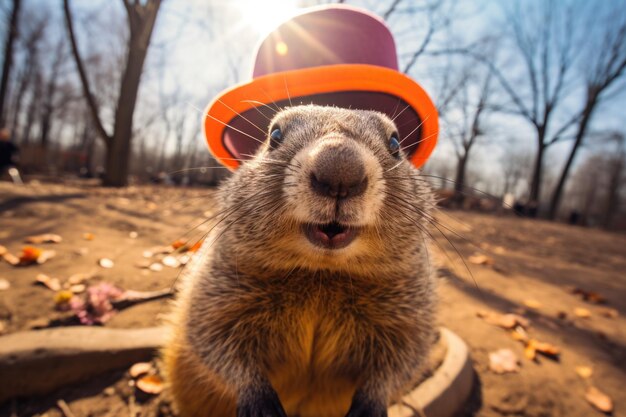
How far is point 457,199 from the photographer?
27.0 meters

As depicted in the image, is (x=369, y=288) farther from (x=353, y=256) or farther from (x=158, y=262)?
(x=158, y=262)

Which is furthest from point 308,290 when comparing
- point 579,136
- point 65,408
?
point 579,136

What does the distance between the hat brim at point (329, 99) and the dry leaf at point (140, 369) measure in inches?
65.3

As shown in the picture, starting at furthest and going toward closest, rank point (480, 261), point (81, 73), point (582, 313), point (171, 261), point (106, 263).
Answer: point (81, 73) < point (480, 261) < point (171, 261) < point (582, 313) < point (106, 263)

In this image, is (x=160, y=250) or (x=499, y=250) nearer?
(x=160, y=250)

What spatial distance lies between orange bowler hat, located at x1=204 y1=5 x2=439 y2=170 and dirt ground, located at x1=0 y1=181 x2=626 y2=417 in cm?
66

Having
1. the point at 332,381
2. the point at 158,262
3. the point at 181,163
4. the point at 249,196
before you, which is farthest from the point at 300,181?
the point at 181,163

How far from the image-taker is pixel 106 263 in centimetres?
362

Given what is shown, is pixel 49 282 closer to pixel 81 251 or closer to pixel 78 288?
pixel 78 288

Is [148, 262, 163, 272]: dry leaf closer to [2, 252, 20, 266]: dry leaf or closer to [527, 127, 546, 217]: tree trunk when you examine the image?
[2, 252, 20, 266]: dry leaf

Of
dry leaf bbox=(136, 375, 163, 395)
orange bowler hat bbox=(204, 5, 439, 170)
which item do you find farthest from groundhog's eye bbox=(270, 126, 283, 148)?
dry leaf bbox=(136, 375, 163, 395)

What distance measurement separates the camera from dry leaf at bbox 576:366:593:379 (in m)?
2.76

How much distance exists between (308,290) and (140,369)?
4.84 ft

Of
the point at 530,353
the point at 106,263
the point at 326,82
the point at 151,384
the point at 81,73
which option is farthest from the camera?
the point at 81,73
